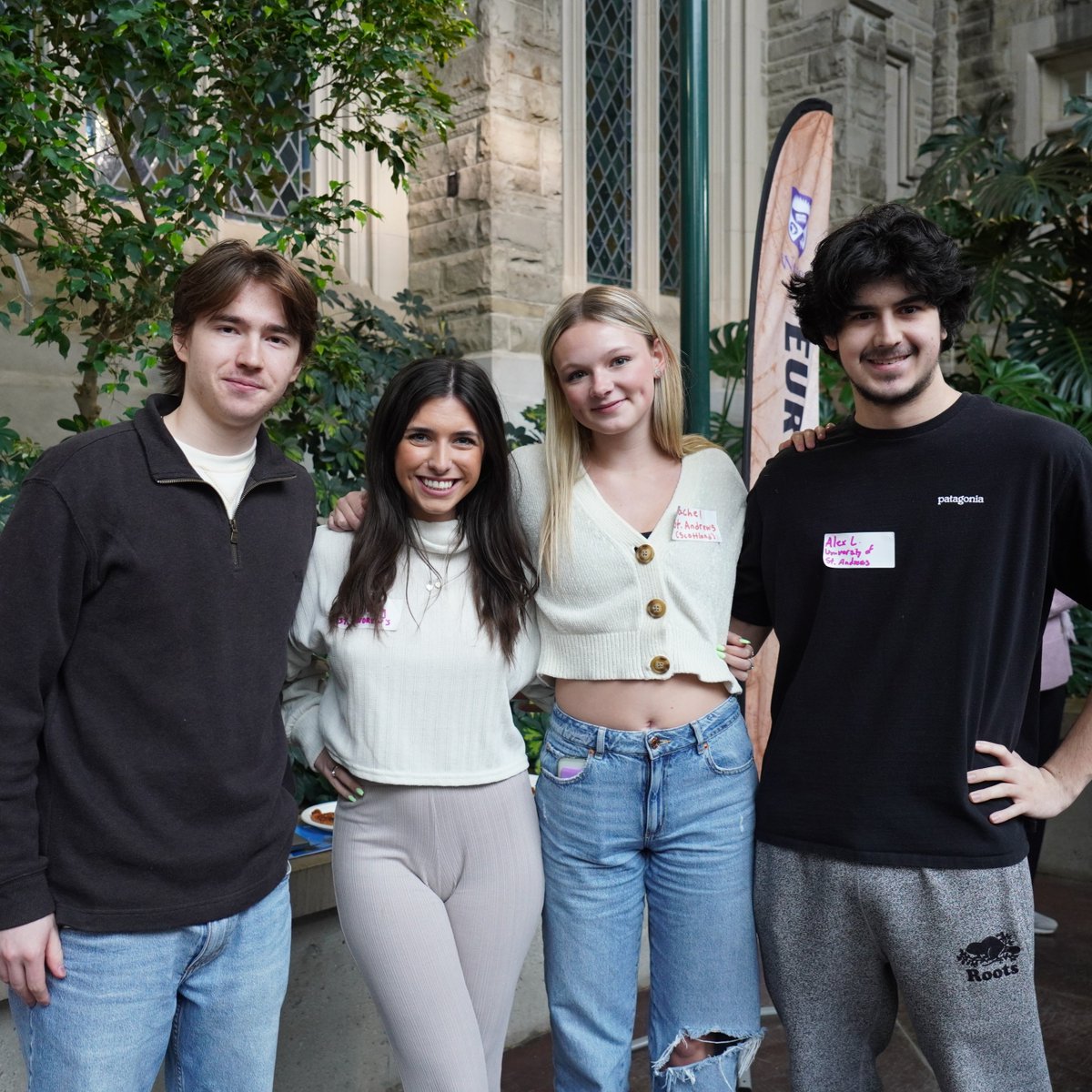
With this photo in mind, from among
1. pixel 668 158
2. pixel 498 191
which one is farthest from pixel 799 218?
pixel 668 158

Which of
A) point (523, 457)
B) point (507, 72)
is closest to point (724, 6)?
point (507, 72)

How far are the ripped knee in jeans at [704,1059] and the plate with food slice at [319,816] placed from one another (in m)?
1.26

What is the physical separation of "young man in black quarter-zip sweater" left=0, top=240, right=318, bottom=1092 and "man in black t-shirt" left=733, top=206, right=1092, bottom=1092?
904mm

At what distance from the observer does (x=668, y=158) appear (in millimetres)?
8414

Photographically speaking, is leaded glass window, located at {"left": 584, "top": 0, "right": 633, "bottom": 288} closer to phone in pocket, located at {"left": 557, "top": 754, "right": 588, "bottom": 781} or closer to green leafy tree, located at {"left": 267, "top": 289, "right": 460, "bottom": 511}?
green leafy tree, located at {"left": 267, "top": 289, "right": 460, "bottom": 511}

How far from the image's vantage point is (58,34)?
3734 mm

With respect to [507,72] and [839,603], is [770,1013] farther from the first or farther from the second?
[507,72]

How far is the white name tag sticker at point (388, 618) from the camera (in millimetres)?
2088

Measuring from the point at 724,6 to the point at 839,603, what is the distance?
8.31 meters

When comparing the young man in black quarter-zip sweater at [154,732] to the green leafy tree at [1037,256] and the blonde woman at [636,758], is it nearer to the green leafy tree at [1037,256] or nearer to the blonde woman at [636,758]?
the blonde woman at [636,758]

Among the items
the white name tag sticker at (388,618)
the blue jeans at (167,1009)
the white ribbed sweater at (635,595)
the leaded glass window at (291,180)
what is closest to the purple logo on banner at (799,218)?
the white ribbed sweater at (635,595)

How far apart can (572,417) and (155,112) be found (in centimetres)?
233

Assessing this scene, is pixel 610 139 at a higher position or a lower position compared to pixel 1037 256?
higher

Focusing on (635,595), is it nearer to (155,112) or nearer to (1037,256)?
(155,112)
